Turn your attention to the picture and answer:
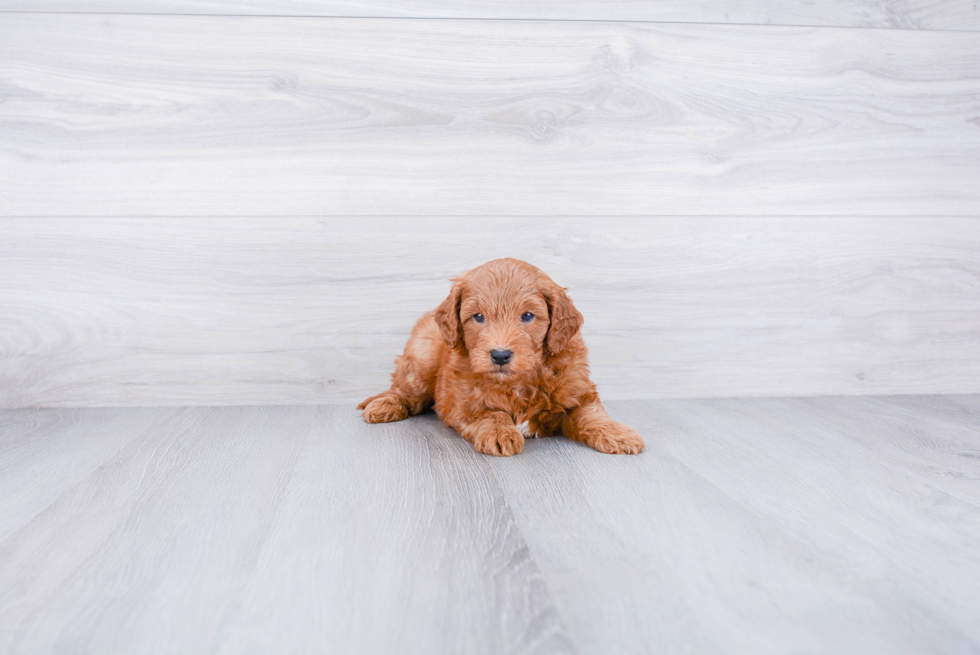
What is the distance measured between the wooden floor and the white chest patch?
0.07 metres

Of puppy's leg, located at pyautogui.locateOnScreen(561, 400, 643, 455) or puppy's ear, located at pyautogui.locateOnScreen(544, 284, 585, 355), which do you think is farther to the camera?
puppy's ear, located at pyautogui.locateOnScreen(544, 284, 585, 355)

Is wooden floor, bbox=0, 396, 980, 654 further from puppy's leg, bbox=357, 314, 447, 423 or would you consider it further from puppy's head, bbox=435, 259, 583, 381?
puppy's head, bbox=435, 259, 583, 381

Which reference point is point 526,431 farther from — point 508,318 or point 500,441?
point 508,318

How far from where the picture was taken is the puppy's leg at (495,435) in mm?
1631

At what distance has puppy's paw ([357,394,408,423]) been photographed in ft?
6.47

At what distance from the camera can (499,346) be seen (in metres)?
1.64

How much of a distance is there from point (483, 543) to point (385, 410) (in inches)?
37.5

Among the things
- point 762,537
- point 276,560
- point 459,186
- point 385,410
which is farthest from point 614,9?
point 276,560

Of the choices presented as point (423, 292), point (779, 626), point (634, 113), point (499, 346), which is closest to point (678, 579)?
point (779, 626)

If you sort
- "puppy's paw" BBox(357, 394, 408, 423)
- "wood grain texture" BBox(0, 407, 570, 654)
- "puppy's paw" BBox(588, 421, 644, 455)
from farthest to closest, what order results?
1. "puppy's paw" BBox(357, 394, 408, 423)
2. "puppy's paw" BBox(588, 421, 644, 455)
3. "wood grain texture" BBox(0, 407, 570, 654)

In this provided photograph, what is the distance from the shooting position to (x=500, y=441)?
1.64 metres

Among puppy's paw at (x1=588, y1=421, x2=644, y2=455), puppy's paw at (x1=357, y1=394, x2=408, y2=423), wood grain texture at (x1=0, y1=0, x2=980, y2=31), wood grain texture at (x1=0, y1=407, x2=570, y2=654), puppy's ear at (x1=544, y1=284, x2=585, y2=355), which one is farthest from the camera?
wood grain texture at (x1=0, y1=0, x2=980, y2=31)

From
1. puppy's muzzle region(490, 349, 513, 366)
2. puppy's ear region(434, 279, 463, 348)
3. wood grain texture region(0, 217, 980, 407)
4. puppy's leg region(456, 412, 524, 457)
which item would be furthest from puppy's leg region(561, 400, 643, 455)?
wood grain texture region(0, 217, 980, 407)

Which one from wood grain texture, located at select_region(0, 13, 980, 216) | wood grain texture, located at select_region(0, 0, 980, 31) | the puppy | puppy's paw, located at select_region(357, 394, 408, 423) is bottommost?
puppy's paw, located at select_region(357, 394, 408, 423)
